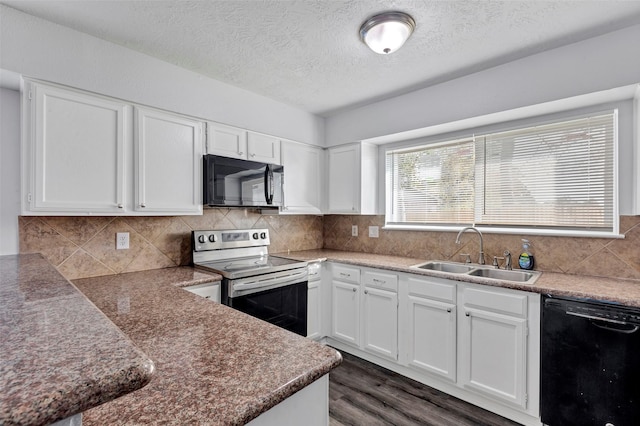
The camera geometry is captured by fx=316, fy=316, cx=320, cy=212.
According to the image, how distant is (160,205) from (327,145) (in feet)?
6.36

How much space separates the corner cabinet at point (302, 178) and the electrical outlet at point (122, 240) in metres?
1.33

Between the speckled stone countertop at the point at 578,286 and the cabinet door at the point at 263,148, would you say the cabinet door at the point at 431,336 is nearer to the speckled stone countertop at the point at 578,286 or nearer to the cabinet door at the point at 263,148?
the speckled stone countertop at the point at 578,286

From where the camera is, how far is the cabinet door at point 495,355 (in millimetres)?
1993

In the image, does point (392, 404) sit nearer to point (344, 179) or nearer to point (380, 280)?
point (380, 280)

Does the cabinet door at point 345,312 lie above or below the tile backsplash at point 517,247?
below

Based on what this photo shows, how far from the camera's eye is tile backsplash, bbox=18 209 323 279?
2023mm

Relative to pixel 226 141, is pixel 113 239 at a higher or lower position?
lower

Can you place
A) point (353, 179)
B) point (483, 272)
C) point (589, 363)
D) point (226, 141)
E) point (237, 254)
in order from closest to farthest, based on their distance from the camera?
point (589, 363) → point (483, 272) → point (226, 141) → point (237, 254) → point (353, 179)

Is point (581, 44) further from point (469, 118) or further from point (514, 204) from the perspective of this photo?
point (514, 204)

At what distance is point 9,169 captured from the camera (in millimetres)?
1932

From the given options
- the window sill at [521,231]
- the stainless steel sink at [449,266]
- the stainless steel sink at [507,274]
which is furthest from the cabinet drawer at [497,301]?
the window sill at [521,231]

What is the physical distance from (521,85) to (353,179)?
5.35 ft

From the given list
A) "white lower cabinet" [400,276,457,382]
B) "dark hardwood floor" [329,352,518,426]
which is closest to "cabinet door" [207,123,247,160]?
"white lower cabinet" [400,276,457,382]

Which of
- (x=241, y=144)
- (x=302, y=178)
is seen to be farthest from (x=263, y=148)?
(x=302, y=178)
